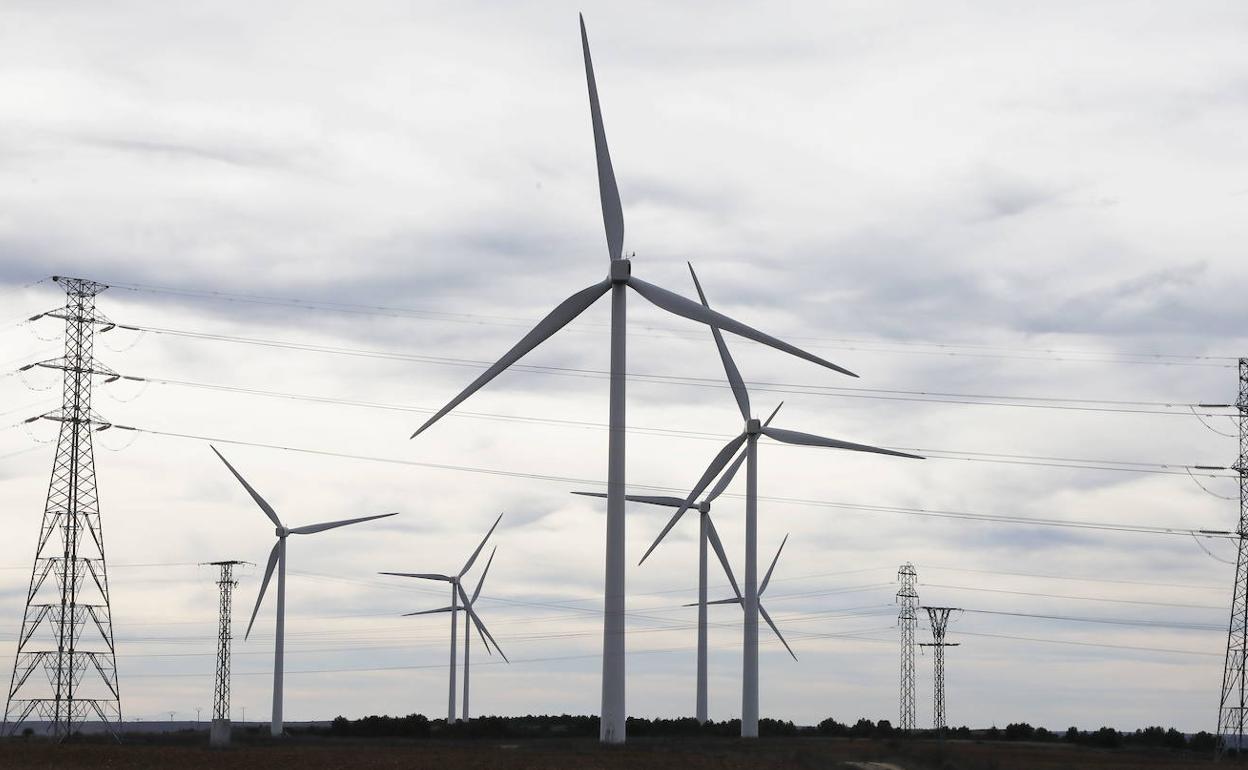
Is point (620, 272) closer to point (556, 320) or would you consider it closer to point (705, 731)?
point (556, 320)

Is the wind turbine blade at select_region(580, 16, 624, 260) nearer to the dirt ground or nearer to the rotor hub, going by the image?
the rotor hub

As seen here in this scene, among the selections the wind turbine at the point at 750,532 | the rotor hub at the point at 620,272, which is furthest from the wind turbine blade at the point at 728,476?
the rotor hub at the point at 620,272

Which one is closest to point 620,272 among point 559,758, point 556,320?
point 556,320

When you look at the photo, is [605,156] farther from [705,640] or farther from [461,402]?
[705,640]

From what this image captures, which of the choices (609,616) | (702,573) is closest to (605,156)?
(609,616)

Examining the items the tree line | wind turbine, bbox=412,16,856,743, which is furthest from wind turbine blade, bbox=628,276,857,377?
the tree line

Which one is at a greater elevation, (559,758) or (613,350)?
(613,350)

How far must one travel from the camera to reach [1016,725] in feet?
516

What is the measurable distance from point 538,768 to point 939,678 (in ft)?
284

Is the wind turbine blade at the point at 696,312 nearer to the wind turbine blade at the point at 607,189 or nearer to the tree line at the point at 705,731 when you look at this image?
the wind turbine blade at the point at 607,189

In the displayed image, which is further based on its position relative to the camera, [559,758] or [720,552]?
[720,552]

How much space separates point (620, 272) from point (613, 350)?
4.96m

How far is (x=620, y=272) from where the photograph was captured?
84562mm

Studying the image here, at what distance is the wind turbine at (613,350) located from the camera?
77688 millimetres
